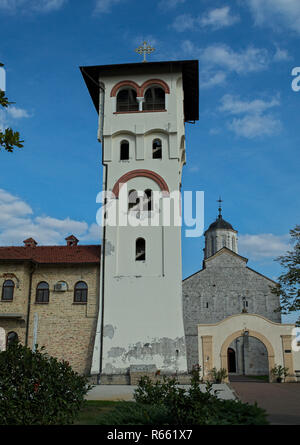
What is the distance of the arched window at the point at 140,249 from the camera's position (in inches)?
918

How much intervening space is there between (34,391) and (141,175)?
17.3 m

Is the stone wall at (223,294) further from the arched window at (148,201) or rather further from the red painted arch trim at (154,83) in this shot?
the red painted arch trim at (154,83)

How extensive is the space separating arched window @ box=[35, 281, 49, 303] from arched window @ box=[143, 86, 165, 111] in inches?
445

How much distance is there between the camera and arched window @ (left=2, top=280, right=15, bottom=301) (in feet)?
75.7

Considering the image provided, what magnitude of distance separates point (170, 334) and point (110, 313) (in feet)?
10.4

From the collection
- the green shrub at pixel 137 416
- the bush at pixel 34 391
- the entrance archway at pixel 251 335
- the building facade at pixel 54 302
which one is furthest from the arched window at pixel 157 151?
the green shrub at pixel 137 416

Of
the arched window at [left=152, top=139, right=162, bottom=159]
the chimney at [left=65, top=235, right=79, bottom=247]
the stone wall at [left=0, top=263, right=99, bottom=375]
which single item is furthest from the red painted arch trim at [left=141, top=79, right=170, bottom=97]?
the stone wall at [left=0, top=263, right=99, bottom=375]

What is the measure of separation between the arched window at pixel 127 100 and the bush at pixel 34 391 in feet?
63.7

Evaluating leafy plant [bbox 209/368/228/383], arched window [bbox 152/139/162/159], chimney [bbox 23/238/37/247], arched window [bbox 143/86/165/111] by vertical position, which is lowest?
leafy plant [bbox 209/368/228/383]

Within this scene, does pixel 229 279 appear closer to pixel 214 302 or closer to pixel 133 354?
pixel 214 302

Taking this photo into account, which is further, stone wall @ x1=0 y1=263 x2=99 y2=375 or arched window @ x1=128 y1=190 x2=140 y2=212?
arched window @ x1=128 y1=190 x2=140 y2=212

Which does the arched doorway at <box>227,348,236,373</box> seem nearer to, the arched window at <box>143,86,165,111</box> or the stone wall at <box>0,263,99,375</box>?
the stone wall at <box>0,263,99,375</box>

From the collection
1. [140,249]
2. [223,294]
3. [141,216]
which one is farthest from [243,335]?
[223,294]

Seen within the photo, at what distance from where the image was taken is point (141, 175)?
78.6ft
